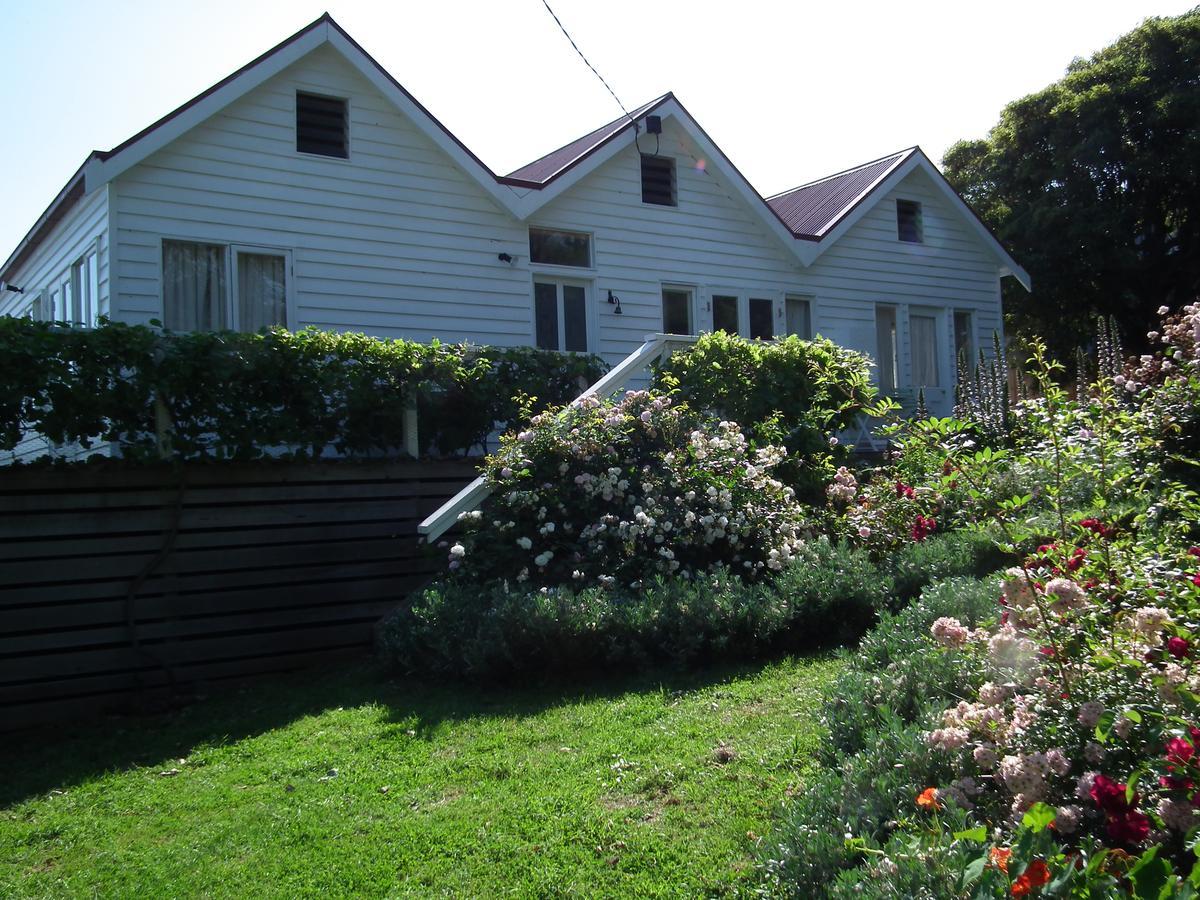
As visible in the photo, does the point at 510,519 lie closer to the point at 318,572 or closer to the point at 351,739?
the point at 318,572

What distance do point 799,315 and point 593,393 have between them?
27.7ft

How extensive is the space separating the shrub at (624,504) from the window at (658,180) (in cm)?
711

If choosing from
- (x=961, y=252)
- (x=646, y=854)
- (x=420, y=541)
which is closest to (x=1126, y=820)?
(x=646, y=854)

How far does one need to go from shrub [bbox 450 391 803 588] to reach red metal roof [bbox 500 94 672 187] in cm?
593

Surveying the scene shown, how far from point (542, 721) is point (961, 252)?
49.8 feet

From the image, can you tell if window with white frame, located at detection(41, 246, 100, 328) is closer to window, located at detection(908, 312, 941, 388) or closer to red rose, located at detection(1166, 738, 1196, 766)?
red rose, located at detection(1166, 738, 1196, 766)

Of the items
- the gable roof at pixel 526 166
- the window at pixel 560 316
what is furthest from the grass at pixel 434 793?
the window at pixel 560 316

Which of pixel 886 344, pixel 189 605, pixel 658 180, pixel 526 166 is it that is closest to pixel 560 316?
pixel 658 180

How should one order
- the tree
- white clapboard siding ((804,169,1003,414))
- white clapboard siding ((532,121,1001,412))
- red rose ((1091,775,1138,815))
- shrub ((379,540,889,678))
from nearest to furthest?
red rose ((1091,775,1138,815)) → shrub ((379,540,889,678)) → white clapboard siding ((532,121,1001,412)) → white clapboard siding ((804,169,1003,414)) → the tree

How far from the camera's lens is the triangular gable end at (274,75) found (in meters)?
10.4

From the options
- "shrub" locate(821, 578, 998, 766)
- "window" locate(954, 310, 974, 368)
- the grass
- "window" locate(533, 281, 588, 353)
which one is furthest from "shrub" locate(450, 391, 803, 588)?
"window" locate(954, 310, 974, 368)

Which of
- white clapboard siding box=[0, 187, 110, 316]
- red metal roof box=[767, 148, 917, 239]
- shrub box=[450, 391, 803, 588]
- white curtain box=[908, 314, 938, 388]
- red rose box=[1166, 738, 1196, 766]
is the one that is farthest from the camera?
white curtain box=[908, 314, 938, 388]

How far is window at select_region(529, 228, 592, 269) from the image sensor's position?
13453 millimetres

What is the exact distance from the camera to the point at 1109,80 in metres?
25.6
